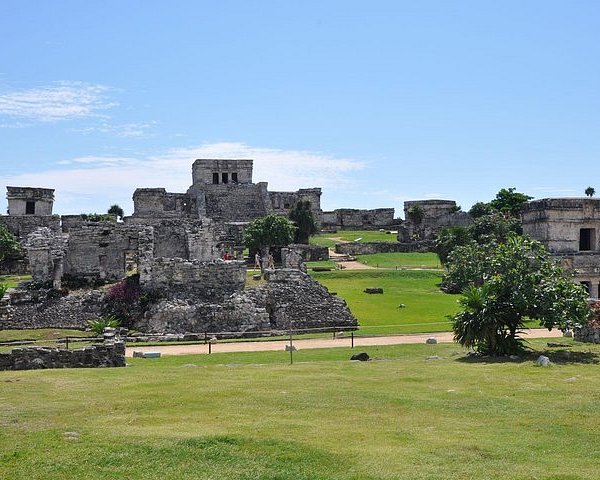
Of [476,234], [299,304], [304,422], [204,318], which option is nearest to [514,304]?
[304,422]

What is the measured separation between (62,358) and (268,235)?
32742mm

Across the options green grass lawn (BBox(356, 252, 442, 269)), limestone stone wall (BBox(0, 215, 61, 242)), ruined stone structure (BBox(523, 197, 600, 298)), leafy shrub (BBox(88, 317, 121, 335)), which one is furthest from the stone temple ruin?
limestone stone wall (BBox(0, 215, 61, 242))

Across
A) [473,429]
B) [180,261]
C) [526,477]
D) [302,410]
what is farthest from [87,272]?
[526,477]

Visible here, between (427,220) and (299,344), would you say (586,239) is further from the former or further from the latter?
(427,220)

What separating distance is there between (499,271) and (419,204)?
6078cm

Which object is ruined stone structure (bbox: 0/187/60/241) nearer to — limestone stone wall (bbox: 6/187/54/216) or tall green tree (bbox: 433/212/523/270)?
limestone stone wall (bbox: 6/187/54/216)

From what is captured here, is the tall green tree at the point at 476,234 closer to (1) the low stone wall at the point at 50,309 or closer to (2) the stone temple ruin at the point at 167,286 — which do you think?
(2) the stone temple ruin at the point at 167,286

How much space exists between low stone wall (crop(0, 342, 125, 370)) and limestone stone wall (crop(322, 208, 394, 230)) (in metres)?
63.9

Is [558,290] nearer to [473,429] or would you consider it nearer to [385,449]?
[473,429]

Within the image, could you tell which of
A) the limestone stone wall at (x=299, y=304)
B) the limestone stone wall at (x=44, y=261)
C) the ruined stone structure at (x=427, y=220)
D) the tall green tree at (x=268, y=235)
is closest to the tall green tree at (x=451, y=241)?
the tall green tree at (x=268, y=235)

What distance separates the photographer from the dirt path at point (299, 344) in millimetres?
25203

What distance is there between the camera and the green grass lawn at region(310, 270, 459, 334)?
3136 cm

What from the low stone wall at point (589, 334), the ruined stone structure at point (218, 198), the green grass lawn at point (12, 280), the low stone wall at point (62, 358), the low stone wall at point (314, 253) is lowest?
the low stone wall at point (62, 358)

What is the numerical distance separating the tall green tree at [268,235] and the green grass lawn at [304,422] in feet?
108
